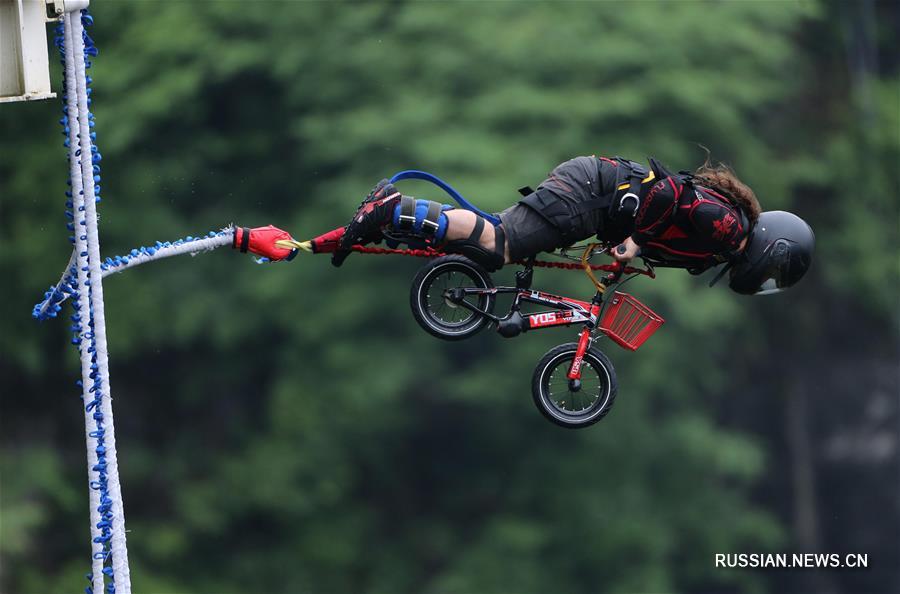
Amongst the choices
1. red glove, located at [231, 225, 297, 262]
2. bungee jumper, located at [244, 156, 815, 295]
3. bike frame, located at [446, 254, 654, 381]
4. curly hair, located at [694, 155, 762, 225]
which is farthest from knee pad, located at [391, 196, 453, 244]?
curly hair, located at [694, 155, 762, 225]

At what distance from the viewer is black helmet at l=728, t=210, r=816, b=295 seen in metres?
9.60

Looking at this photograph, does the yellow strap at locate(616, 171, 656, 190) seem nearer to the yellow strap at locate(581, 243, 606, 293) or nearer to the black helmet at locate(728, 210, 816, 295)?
the yellow strap at locate(581, 243, 606, 293)

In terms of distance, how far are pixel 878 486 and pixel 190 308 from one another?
15.7 meters

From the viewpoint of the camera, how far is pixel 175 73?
2600cm

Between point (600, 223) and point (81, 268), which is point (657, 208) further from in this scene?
point (81, 268)

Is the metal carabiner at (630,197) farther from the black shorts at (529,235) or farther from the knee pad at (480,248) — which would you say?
the knee pad at (480,248)

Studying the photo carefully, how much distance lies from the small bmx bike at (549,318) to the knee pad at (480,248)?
83 mm

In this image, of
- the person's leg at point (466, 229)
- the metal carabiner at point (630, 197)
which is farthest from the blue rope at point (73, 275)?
the metal carabiner at point (630, 197)

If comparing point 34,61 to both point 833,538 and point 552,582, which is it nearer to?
point 552,582

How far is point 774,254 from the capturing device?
377 inches

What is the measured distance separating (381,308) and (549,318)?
55.7 feet

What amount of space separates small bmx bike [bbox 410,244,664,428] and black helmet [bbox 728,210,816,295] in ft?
2.38

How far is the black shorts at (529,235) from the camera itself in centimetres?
927

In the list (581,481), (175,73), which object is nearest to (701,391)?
(581,481)
